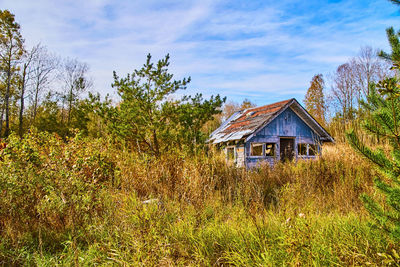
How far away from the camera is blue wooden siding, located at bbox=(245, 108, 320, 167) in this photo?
13.4 m

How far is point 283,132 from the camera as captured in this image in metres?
14.2

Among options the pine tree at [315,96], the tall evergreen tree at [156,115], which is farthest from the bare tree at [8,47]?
the pine tree at [315,96]

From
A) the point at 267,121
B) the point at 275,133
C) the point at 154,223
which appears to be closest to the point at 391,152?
the point at 154,223

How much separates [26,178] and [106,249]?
7.16 feet

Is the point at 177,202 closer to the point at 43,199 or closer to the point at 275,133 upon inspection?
the point at 43,199

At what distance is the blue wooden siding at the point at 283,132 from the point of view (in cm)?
1343

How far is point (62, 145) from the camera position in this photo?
5992 mm

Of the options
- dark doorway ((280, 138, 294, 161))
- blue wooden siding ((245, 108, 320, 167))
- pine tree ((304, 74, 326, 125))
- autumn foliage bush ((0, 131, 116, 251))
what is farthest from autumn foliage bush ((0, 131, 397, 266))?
pine tree ((304, 74, 326, 125))

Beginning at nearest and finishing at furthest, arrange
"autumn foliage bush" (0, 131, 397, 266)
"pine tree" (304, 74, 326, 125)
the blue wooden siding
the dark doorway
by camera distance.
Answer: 1. "autumn foliage bush" (0, 131, 397, 266)
2. the blue wooden siding
3. the dark doorway
4. "pine tree" (304, 74, 326, 125)

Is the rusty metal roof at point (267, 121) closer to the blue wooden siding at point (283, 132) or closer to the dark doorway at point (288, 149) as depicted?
the blue wooden siding at point (283, 132)

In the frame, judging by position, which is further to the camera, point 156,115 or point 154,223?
point 156,115

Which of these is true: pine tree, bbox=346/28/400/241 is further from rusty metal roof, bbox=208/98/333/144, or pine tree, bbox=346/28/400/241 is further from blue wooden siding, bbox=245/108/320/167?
blue wooden siding, bbox=245/108/320/167

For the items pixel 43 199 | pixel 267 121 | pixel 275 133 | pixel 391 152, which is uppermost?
pixel 267 121

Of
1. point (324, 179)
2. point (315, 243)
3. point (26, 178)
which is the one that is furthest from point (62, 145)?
point (324, 179)
